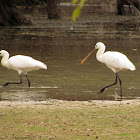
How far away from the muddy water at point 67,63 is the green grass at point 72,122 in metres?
2.17

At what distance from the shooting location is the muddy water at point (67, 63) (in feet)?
Result: 36.2

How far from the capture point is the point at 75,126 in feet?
22.8

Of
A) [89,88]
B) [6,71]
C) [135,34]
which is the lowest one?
[135,34]

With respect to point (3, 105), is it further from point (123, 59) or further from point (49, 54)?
point (49, 54)

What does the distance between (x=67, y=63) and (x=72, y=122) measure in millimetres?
8404

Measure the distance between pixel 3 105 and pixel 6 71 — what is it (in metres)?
5.27

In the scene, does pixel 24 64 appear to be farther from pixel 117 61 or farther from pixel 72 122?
pixel 72 122

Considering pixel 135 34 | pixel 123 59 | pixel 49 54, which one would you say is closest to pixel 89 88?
pixel 123 59

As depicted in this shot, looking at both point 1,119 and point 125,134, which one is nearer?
point 125,134

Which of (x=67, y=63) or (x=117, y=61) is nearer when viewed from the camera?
(x=117, y=61)

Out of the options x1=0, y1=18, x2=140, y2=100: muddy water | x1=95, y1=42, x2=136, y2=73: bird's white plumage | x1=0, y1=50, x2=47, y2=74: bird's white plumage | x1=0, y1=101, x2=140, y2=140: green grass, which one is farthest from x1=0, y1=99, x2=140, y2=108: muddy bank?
x1=0, y1=50, x2=47, y2=74: bird's white plumage

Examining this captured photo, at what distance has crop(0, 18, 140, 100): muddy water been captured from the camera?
11039 millimetres

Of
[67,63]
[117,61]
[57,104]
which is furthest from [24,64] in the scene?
[67,63]

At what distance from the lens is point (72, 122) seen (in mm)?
7227
